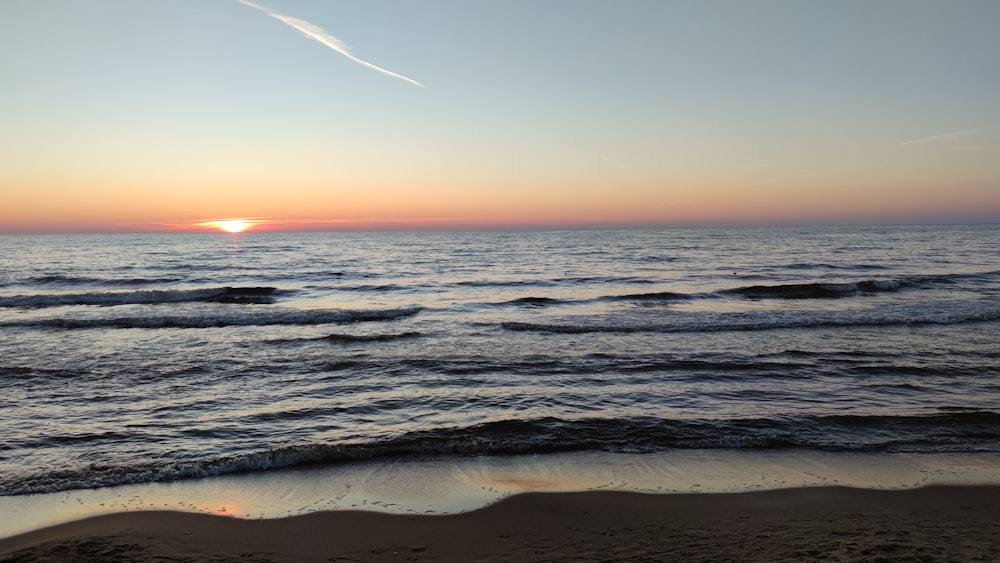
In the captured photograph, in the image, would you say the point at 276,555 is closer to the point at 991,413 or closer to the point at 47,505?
the point at 47,505

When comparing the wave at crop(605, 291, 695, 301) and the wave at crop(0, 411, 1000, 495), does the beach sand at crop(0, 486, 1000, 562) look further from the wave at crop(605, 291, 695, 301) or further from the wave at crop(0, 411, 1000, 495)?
the wave at crop(605, 291, 695, 301)

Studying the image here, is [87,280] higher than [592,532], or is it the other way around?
[87,280]

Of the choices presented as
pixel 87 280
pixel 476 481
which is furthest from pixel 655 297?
pixel 87 280

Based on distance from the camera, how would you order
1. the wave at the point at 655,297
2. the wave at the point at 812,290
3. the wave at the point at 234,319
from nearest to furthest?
the wave at the point at 234,319 → the wave at the point at 655,297 → the wave at the point at 812,290

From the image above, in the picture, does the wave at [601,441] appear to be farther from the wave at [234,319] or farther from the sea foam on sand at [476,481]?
the wave at [234,319]

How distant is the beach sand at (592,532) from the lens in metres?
5.46

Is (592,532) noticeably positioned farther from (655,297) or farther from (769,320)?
(655,297)

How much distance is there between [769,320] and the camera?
2106 cm

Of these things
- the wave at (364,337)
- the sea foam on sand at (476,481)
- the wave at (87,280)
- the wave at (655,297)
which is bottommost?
the wave at (364,337)

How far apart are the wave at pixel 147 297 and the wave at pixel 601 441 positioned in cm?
2250

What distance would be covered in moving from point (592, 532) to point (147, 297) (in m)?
31.5

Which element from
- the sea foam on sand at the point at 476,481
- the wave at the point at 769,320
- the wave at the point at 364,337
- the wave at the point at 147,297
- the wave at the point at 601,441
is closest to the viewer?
the sea foam on sand at the point at 476,481

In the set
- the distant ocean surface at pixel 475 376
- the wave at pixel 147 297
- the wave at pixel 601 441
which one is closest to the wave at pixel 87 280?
the wave at pixel 147 297

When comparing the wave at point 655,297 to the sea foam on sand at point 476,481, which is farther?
the wave at point 655,297
